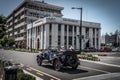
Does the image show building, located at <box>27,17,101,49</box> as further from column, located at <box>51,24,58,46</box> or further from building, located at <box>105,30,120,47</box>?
building, located at <box>105,30,120,47</box>

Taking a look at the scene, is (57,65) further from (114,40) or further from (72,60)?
(114,40)

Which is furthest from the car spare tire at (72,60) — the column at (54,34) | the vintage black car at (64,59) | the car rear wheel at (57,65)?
the column at (54,34)

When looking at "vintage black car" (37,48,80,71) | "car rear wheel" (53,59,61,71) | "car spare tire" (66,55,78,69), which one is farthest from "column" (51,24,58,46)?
"car spare tire" (66,55,78,69)

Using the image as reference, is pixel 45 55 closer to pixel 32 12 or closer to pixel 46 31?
pixel 46 31

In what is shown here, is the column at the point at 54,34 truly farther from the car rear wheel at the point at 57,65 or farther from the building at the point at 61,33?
the car rear wheel at the point at 57,65

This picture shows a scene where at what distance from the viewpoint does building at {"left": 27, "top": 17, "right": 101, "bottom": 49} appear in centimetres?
5694

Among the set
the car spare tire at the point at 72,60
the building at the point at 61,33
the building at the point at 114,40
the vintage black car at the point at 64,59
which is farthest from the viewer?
the building at the point at 114,40

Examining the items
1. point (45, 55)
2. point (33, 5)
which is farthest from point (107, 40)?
point (45, 55)

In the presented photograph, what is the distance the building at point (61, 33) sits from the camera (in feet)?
187

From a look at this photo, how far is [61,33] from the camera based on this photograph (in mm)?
58812

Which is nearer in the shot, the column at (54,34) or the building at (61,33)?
the building at (61,33)

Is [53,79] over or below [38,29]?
below

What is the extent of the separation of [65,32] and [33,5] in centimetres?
2781

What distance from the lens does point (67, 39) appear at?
5994 centimetres
